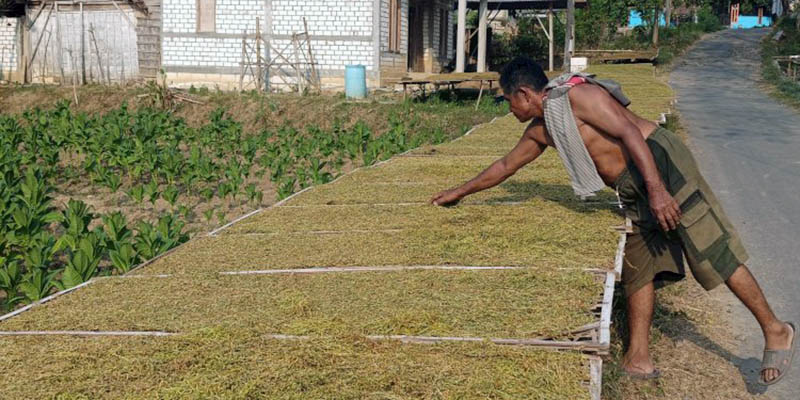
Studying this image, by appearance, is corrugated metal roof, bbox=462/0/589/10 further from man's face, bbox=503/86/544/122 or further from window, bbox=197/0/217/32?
man's face, bbox=503/86/544/122

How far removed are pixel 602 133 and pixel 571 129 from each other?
15 cm

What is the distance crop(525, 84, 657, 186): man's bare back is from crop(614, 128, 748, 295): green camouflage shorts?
0.06 metres

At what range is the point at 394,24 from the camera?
63.3 ft

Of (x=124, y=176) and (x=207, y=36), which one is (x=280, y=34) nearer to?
(x=207, y=36)

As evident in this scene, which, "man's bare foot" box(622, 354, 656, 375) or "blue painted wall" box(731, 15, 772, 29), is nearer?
"man's bare foot" box(622, 354, 656, 375)

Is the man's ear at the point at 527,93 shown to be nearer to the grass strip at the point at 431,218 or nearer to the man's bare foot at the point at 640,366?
the grass strip at the point at 431,218

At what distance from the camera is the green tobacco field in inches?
106

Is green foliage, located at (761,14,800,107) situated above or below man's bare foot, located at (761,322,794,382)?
above

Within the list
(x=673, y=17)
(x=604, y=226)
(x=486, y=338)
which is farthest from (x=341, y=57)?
(x=673, y=17)

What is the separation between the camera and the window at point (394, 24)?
62.6 feet

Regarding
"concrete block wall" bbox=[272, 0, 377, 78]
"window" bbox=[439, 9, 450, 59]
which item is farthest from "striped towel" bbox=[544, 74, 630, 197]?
"window" bbox=[439, 9, 450, 59]

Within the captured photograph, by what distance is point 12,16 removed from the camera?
21.0 metres

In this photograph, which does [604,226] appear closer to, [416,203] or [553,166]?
[416,203]

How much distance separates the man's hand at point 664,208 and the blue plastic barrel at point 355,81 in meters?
13.7
